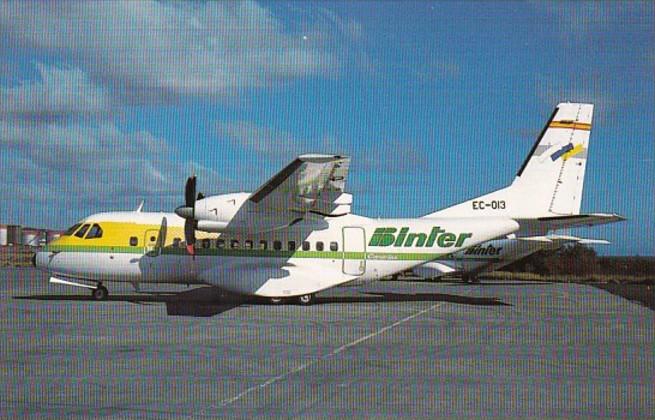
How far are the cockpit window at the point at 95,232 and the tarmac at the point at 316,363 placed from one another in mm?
2321

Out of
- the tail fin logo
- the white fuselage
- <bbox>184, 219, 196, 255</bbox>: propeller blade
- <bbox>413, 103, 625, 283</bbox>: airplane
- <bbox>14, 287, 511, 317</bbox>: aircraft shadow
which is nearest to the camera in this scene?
<bbox>14, 287, 511, 317</bbox>: aircraft shadow

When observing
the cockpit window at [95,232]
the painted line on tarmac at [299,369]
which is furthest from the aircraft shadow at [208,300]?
the painted line on tarmac at [299,369]

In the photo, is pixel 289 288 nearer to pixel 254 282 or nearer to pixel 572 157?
pixel 254 282

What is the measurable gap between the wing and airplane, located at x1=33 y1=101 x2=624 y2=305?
0.14ft

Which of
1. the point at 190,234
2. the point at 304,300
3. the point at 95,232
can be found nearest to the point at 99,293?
the point at 95,232

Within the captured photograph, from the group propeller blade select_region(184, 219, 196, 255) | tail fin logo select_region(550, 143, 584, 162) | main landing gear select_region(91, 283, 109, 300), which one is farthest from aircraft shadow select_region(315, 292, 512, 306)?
main landing gear select_region(91, 283, 109, 300)

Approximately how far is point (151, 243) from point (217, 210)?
3.05 meters

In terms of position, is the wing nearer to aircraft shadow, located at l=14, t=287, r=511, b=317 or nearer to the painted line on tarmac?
aircraft shadow, located at l=14, t=287, r=511, b=317

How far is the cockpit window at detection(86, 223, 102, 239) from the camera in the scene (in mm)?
19172

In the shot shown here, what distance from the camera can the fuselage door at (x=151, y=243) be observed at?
1898 cm

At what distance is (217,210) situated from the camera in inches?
683

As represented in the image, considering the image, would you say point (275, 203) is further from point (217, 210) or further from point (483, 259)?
point (483, 259)

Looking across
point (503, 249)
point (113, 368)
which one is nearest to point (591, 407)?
point (113, 368)

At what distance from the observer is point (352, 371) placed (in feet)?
30.0
